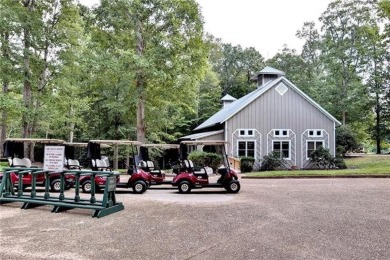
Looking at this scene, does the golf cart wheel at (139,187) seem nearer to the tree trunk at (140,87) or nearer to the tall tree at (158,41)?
the tall tree at (158,41)

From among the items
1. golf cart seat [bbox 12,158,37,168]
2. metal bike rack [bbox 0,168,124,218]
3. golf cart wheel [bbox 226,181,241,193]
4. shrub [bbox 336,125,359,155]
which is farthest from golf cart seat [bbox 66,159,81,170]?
shrub [bbox 336,125,359,155]

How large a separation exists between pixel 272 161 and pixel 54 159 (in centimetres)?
1631

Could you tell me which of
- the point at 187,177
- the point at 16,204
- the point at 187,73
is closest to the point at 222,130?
the point at 187,73

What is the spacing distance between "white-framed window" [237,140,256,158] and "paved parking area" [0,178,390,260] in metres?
13.0

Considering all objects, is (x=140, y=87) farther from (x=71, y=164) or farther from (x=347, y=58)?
(x=347, y=58)

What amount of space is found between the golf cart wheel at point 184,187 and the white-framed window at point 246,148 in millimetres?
11989

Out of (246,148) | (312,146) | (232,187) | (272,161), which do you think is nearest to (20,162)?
(232,187)

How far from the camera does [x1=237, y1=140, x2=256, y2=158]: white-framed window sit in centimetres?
2283

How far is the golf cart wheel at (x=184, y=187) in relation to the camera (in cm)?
1127

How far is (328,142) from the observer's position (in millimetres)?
23703

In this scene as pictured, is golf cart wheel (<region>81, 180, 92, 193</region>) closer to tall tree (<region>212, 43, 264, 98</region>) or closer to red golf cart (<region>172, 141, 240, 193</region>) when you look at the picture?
red golf cart (<region>172, 141, 240, 193</region>)

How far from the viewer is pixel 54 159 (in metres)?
8.32

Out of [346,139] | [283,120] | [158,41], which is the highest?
[158,41]

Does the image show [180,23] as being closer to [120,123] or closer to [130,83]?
[130,83]
